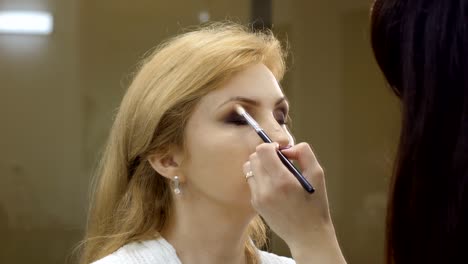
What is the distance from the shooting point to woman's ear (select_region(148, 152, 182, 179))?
122 centimetres

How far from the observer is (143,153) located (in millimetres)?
1260

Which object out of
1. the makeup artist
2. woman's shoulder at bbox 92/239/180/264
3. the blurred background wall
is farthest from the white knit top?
the blurred background wall

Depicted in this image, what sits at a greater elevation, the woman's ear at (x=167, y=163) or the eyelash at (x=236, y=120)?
the eyelash at (x=236, y=120)

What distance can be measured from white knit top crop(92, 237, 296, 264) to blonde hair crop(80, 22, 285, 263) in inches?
1.0

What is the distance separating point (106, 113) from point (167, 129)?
131 cm

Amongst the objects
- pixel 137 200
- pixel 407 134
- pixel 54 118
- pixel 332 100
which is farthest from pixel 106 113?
pixel 407 134

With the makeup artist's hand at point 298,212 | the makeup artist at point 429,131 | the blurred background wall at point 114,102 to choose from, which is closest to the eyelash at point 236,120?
the makeup artist's hand at point 298,212

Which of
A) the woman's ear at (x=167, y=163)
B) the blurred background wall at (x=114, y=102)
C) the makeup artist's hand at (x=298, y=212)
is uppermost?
the makeup artist's hand at (x=298, y=212)

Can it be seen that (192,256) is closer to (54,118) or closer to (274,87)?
(274,87)

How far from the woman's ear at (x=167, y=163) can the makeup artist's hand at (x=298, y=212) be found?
0.33 m

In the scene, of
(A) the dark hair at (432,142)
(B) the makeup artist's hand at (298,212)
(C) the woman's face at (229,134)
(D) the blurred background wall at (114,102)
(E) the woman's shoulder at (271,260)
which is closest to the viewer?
(A) the dark hair at (432,142)

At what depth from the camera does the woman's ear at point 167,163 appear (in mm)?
1223

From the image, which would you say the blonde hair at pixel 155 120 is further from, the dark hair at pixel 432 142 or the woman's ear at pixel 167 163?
the dark hair at pixel 432 142

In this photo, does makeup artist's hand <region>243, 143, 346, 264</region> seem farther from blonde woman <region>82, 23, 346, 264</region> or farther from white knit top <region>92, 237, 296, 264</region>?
white knit top <region>92, 237, 296, 264</region>
